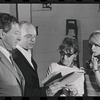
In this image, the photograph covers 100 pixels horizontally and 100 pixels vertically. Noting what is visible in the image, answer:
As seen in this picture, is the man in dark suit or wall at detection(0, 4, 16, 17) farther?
wall at detection(0, 4, 16, 17)

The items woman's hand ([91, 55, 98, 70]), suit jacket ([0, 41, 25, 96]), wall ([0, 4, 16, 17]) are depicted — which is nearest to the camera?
suit jacket ([0, 41, 25, 96])

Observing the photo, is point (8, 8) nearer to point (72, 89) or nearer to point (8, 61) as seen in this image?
point (8, 61)

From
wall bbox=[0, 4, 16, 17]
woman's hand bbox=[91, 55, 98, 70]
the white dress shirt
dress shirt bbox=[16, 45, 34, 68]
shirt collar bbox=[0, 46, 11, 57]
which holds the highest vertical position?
wall bbox=[0, 4, 16, 17]

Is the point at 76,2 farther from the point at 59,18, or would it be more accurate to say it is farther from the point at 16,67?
the point at 16,67

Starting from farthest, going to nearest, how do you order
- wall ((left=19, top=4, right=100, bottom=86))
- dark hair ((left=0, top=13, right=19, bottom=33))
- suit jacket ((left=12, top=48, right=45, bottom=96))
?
wall ((left=19, top=4, right=100, bottom=86)) < suit jacket ((left=12, top=48, right=45, bottom=96)) < dark hair ((left=0, top=13, right=19, bottom=33))

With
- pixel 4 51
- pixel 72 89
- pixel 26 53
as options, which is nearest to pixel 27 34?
pixel 26 53

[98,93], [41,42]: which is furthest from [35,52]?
[98,93]

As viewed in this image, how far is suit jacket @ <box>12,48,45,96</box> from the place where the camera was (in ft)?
6.75

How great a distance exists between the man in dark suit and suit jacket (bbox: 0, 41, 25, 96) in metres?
→ 0.11

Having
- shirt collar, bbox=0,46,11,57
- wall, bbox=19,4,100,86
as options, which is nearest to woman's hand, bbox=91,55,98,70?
wall, bbox=19,4,100,86

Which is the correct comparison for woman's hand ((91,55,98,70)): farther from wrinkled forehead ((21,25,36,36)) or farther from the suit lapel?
the suit lapel

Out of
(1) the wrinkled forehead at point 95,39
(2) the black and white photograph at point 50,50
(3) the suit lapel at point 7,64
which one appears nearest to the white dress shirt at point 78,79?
(2) the black and white photograph at point 50,50

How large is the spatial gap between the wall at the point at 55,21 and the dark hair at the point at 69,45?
0.13 meters

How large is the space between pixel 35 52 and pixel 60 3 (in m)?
0.46
